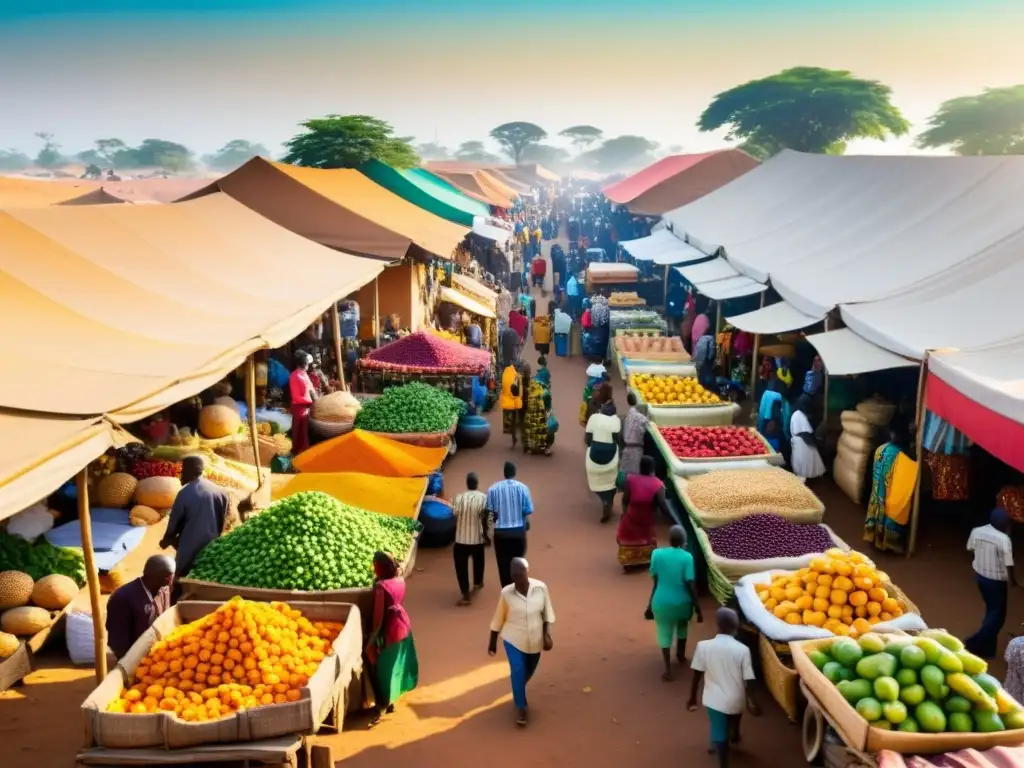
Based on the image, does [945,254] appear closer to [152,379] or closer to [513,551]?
[513,551]

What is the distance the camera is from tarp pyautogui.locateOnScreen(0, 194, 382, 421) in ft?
20.2

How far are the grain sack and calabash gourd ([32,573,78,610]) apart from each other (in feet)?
25.2

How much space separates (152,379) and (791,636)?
15.6ft

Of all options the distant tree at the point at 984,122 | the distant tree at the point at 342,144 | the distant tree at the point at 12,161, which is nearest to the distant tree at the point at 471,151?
the distant tree at the point at 12,161

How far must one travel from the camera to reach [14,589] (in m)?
6.38

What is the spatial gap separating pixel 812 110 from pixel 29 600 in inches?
1476

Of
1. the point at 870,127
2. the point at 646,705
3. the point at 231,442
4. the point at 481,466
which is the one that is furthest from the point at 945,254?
the point at 870,127

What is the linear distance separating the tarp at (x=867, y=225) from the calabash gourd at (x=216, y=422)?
276 inches

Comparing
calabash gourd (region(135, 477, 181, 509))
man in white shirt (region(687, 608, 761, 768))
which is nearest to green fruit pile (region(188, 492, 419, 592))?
calabash gourd (region(135, 477, 181, 509))

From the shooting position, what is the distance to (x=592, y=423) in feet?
32.3

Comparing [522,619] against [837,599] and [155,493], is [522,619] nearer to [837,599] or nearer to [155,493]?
[837,599]

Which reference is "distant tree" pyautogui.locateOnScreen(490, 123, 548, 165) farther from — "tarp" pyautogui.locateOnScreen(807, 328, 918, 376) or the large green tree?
"tarp" pyautogui.locateOnScreen(807, 328, 918, 376)

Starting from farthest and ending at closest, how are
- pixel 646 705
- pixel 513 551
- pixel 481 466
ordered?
pixel 481 466 → pixel 513 551 → pixel 646 705

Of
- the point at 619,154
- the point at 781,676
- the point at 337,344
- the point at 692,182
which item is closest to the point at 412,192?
the point at 337,344
